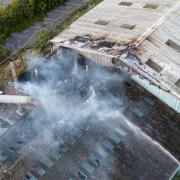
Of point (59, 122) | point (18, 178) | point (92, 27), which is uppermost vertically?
point (92, 27)

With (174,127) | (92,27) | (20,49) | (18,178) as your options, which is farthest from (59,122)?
(20,49)

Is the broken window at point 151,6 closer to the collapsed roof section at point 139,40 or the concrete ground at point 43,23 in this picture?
the collapsed roof section at point 139,40

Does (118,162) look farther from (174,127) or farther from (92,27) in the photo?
(92,27)

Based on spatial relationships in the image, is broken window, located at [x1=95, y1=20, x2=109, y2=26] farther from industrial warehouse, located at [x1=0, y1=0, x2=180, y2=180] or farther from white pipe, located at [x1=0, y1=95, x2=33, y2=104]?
white pipe, located at [x1=0, y1=95, x2=33, y2=104]

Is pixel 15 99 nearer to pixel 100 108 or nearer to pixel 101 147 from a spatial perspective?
pixel 100 108

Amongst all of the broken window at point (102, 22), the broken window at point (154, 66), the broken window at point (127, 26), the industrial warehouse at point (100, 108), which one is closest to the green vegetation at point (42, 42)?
the industrial warehouse at point (100, 108)

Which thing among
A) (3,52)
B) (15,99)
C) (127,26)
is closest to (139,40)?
(127,26)

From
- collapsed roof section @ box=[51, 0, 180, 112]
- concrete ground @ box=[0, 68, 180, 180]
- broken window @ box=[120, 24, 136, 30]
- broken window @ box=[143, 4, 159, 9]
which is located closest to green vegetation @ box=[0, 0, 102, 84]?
collapsed roof section @ box=[51, 0, 180, 112]
